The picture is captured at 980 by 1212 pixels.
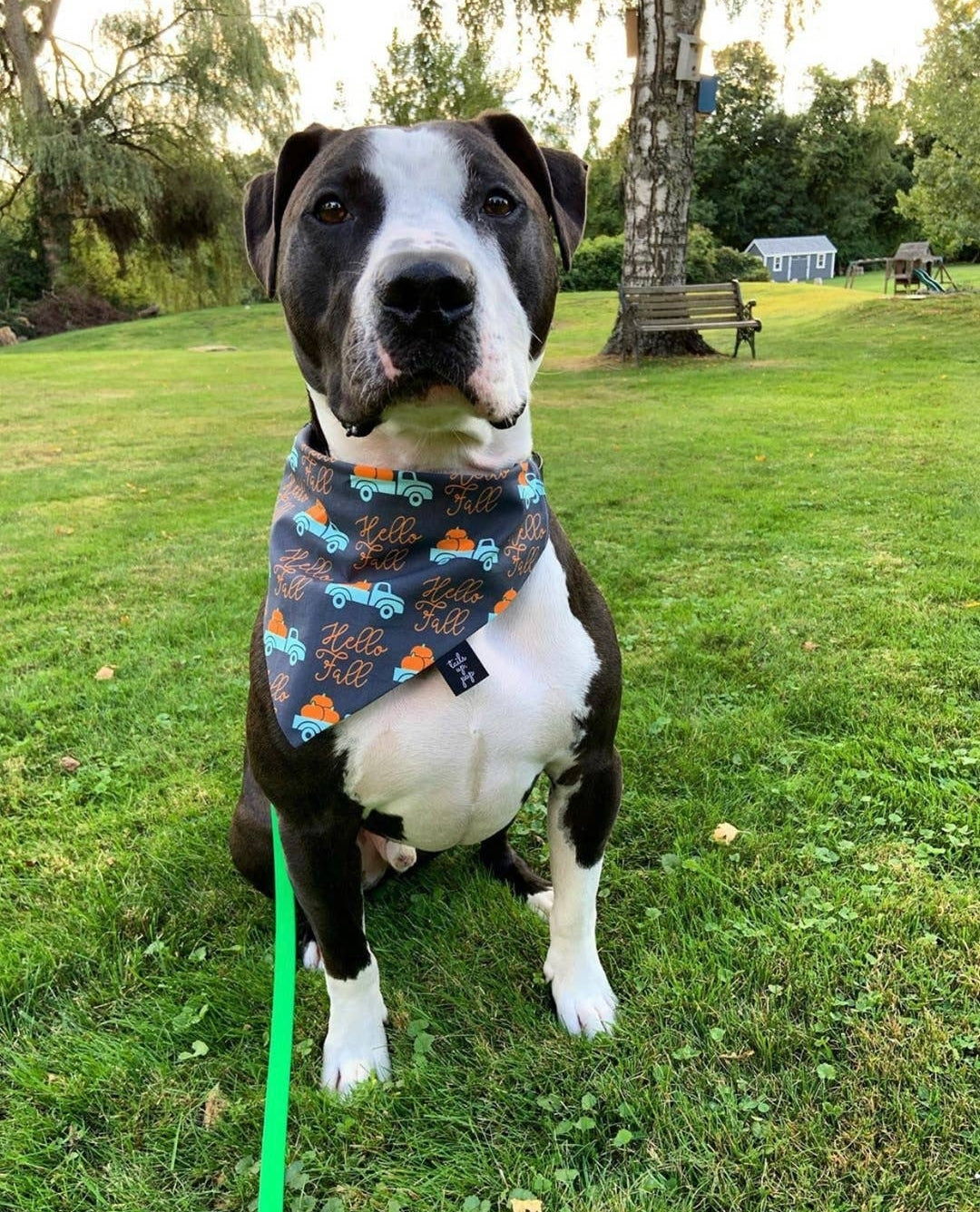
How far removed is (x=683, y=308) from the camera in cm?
1285

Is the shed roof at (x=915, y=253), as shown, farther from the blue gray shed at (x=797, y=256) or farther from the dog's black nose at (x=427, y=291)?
the dog's black nose at (x=427, y=291)

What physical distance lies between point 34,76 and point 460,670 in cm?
2947

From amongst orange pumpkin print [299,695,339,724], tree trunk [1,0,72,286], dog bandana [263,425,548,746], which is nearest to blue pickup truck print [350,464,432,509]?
dog bandana [263,425,548,746]

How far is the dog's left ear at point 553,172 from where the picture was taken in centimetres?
204

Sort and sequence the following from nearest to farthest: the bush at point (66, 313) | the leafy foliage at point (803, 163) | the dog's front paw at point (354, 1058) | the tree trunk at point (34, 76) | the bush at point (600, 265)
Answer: the dog's front paw at point (354, 1058) < the tree trunk at point (34, 76) < the bush at point (66, 313) < the bush at point (600, 265) < the leafy foliage at point (803, 163)

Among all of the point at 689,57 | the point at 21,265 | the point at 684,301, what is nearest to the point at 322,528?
the point at 689,57

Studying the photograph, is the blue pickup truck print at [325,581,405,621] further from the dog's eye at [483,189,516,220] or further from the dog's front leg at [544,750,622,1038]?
the dog's eye at [483,189,516,220]

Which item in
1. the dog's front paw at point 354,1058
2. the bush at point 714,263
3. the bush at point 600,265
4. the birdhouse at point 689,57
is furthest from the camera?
the bush at point 600,265

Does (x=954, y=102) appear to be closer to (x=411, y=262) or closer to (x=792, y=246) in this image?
(x=411, y=262)

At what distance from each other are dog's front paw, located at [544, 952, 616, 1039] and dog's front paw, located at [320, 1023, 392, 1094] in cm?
43

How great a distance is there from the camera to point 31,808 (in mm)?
3057

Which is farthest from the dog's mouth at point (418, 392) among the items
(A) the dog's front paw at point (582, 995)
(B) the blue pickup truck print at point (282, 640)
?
(A) the dog's front paw at point (582, 995)

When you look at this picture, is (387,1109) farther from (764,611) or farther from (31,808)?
(764,611)

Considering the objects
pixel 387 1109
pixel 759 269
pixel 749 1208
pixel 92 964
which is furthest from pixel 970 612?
pixel 759 269
